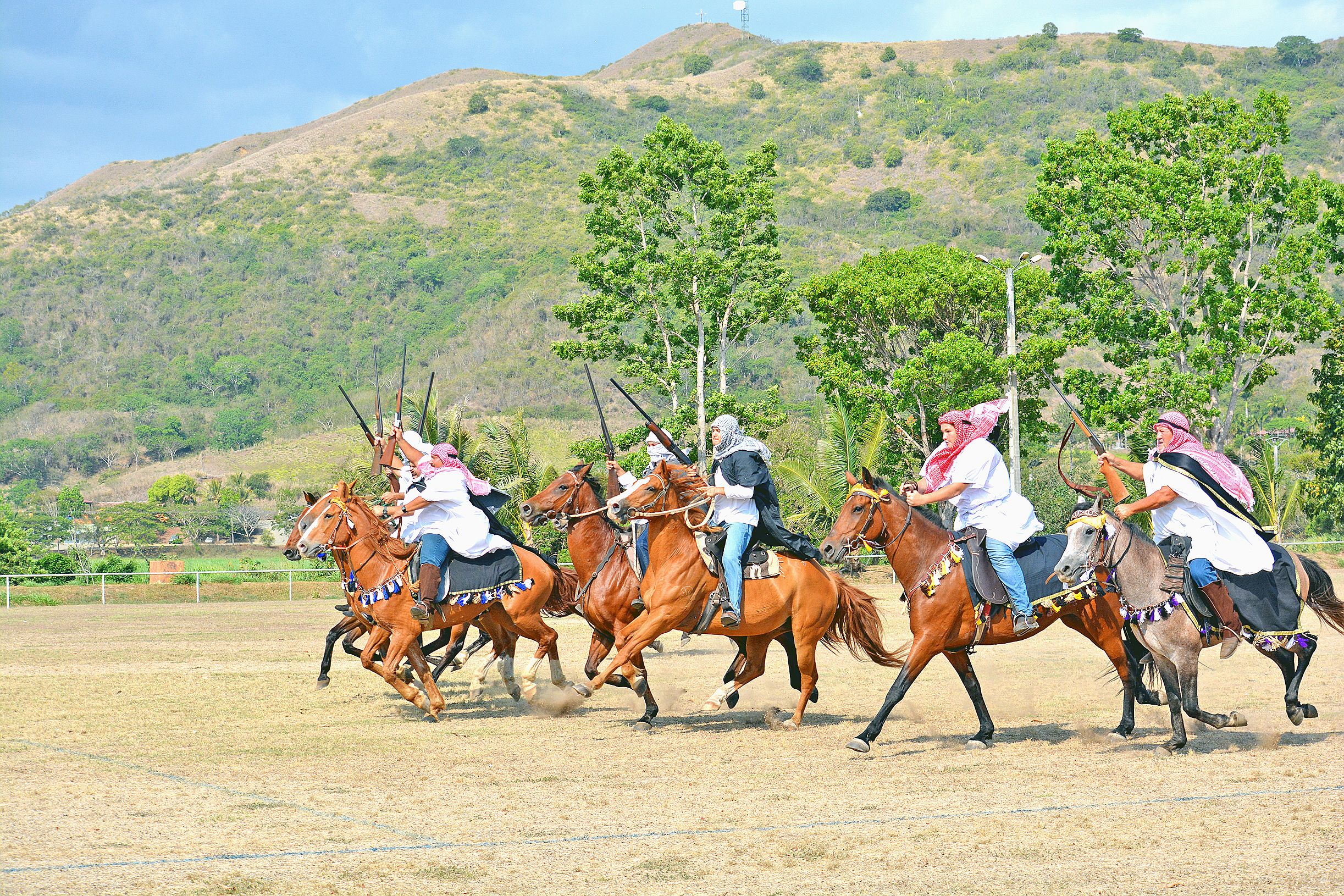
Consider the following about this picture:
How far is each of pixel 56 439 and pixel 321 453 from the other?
3352cm

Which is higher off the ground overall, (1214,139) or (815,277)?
(1214,139)

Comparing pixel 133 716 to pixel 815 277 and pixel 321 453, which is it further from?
pixel 321 453

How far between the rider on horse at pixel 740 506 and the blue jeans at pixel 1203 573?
3.17 metres

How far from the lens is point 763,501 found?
12727 millimetres

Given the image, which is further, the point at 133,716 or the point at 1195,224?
the point at 1195,224

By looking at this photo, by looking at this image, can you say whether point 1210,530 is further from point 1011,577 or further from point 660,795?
point 660,795

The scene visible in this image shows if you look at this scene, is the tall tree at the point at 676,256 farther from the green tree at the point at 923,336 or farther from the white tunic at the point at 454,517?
the white tunic at the point at 454,517

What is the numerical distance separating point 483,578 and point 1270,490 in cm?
3324

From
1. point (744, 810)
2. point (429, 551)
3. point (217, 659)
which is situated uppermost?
point (429, 551)

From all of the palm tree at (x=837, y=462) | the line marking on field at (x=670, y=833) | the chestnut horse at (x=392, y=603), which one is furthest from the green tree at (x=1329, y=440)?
the line marking on field at (x=670, y=833)

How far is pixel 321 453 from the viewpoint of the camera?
115m

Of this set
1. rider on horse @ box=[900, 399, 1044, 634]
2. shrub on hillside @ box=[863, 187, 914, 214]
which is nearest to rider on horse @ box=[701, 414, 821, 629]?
rider on horse @ box=[900, 399, 1044, 634]

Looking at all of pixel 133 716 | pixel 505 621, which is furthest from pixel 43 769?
pixel 505 621

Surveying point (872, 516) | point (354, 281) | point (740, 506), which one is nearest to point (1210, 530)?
point (872, 516)
